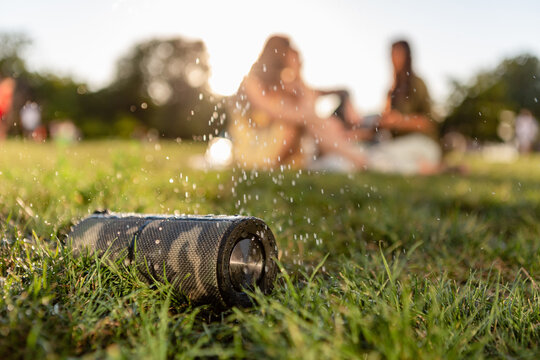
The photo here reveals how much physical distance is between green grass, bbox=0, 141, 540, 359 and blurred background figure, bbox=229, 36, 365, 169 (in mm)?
2686

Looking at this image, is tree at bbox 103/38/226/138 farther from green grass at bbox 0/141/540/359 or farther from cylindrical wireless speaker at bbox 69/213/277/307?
cylindrical wireless speaker at bbox 69/213/277/307

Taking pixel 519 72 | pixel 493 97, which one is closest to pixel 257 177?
pixel 493 97

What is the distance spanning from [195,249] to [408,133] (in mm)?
8322

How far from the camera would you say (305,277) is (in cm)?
233

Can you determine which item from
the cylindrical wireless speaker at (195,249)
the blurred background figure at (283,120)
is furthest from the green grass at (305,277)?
the blurred background figure at (283,120)

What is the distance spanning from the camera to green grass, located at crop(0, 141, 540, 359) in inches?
62.1

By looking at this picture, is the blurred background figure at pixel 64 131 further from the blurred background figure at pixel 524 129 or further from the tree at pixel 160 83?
the blurred background figure at pixel 524 129

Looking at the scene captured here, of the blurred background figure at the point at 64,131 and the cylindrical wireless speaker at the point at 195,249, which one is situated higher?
the blurred background figure at the point at 64,131

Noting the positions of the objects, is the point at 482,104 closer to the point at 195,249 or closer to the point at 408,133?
the point at 408,133

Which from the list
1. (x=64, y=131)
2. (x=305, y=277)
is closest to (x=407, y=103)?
(x=305, y=277)

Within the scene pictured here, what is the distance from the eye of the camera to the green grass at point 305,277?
5.18 ft

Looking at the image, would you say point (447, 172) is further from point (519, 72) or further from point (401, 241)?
→ point (519, 72)

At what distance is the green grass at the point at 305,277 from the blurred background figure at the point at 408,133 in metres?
3.06

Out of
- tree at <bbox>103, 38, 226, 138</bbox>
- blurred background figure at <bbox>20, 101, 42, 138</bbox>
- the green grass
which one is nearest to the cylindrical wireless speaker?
the green grass
